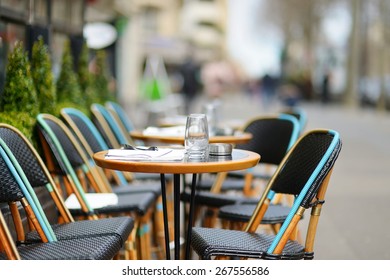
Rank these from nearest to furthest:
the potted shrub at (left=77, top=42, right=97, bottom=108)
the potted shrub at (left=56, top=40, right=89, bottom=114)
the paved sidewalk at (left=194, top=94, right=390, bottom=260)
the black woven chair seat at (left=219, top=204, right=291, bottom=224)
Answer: the black woven chair seat at (left=219, top=204, right=291, bottom=224)
the paved sidewalk at (left=194, top=94, right=390, bottom=260)
the potted shrub at (left=56, top=40, right=89, bottom=114)
the potted shrub at (left=77, top=42, right=97, bottom=108)

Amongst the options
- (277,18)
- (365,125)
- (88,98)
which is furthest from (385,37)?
(88,98)

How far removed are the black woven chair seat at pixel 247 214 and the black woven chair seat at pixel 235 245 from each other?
0.54m

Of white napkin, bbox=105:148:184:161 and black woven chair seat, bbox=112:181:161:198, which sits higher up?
white napkin, bbox=105:148:184:161

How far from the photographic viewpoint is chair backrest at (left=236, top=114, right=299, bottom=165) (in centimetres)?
559

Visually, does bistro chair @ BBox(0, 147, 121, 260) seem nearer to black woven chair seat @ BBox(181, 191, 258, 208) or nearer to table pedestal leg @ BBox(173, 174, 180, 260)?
table pedestal leg @ BBox(173, 174, 180, 260)

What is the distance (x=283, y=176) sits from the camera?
13.4 feet

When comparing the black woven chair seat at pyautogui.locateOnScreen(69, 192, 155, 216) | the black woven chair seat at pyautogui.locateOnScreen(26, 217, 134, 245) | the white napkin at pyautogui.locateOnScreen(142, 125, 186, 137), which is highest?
the white napkin at pyautogui.locateOnScreen(142, 125, 186, 137)

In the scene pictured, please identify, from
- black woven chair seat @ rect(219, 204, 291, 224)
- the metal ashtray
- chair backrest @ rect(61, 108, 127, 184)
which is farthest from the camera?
chair backrest @ rect(61, 108, 127, 184)

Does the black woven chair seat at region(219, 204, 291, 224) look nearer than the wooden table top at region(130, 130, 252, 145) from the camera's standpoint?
Yes

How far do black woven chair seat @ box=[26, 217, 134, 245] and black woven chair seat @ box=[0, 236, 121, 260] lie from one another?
86 millimetres

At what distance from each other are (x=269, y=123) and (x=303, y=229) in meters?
1.45

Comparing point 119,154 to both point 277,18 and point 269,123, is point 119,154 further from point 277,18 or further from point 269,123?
point 277,18

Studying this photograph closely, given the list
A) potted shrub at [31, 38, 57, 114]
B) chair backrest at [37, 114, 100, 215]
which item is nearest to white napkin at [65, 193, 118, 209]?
chair backrest at [37, 114, 100, 215]

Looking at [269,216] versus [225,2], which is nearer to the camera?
[269,216]
